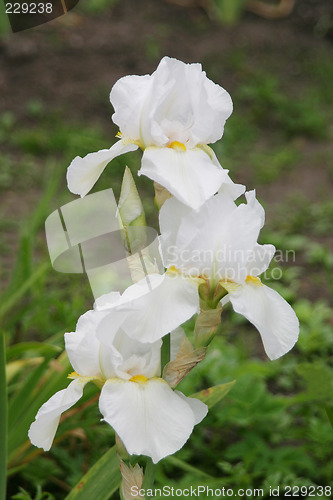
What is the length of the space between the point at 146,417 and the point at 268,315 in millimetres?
253

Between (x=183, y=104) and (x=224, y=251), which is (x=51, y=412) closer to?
(x=224, y=251)

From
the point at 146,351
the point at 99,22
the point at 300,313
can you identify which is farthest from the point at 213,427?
the point at 99,22

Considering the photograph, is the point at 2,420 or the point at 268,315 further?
the point at 2,420

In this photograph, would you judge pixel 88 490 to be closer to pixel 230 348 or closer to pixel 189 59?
pixel 230 348

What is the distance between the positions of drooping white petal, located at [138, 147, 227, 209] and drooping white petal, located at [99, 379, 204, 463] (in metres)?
0.31

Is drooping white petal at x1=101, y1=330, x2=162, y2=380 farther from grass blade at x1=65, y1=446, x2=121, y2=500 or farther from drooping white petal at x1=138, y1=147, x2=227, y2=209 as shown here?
grass blade at x1=65, y1=446, x2=121, y2=500

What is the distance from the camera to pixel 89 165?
46.1 inches

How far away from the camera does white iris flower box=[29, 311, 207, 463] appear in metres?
1.04

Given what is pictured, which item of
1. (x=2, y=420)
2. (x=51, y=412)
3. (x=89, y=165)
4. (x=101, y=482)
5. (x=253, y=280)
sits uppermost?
(x=89, y=165)

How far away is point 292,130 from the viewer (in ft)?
14.2

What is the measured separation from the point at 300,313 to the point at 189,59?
8.40ft

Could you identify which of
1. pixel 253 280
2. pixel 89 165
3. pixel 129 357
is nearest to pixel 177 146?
pixel 89 165

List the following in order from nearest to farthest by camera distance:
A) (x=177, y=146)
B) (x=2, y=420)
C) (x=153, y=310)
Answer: (x=153, y=310) → (x=177, y=146) → (x=2, y=420)

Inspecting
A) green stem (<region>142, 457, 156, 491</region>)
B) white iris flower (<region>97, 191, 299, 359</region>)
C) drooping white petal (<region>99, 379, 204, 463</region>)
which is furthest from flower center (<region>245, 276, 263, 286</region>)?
green stem (<region>142, 457, 156, 491</region>)
